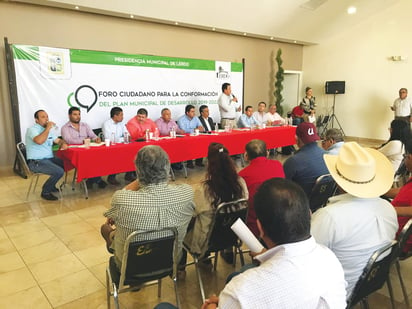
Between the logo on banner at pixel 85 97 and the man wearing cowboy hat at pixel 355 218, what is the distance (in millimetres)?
5391

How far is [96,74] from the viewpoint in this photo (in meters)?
6.06

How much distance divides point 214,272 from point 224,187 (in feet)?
2.63

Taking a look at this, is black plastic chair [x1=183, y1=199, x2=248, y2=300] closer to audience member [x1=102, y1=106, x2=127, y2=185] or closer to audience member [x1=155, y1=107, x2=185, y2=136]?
audience member [x1=102, y1=106, x2=127, y2=185]

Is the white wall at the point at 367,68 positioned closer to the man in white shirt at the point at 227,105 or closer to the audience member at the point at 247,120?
the audience member at the point at 247,120

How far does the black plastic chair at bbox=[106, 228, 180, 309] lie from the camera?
62.6 inches

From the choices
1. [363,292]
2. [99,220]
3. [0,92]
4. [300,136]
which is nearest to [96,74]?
[0,92]

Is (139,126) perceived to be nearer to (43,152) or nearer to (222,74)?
(43,152)

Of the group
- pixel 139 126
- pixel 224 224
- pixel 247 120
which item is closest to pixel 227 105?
pixel 247 120

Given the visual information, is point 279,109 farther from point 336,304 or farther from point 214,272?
point 336,304

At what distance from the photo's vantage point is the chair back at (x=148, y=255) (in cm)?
158

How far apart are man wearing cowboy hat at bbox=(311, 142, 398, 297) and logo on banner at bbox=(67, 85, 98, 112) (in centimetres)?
539

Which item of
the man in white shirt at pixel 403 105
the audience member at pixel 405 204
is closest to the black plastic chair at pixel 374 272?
the audience member at pixel 405 204

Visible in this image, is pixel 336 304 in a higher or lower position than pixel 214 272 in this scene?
higher

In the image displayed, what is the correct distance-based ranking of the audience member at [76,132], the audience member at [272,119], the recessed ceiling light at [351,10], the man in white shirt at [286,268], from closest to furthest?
the man in white shirt at [286,268] → the audience member at [76,132] → the audience member at [272,119] → the recessed ceiling light at [351,10]
